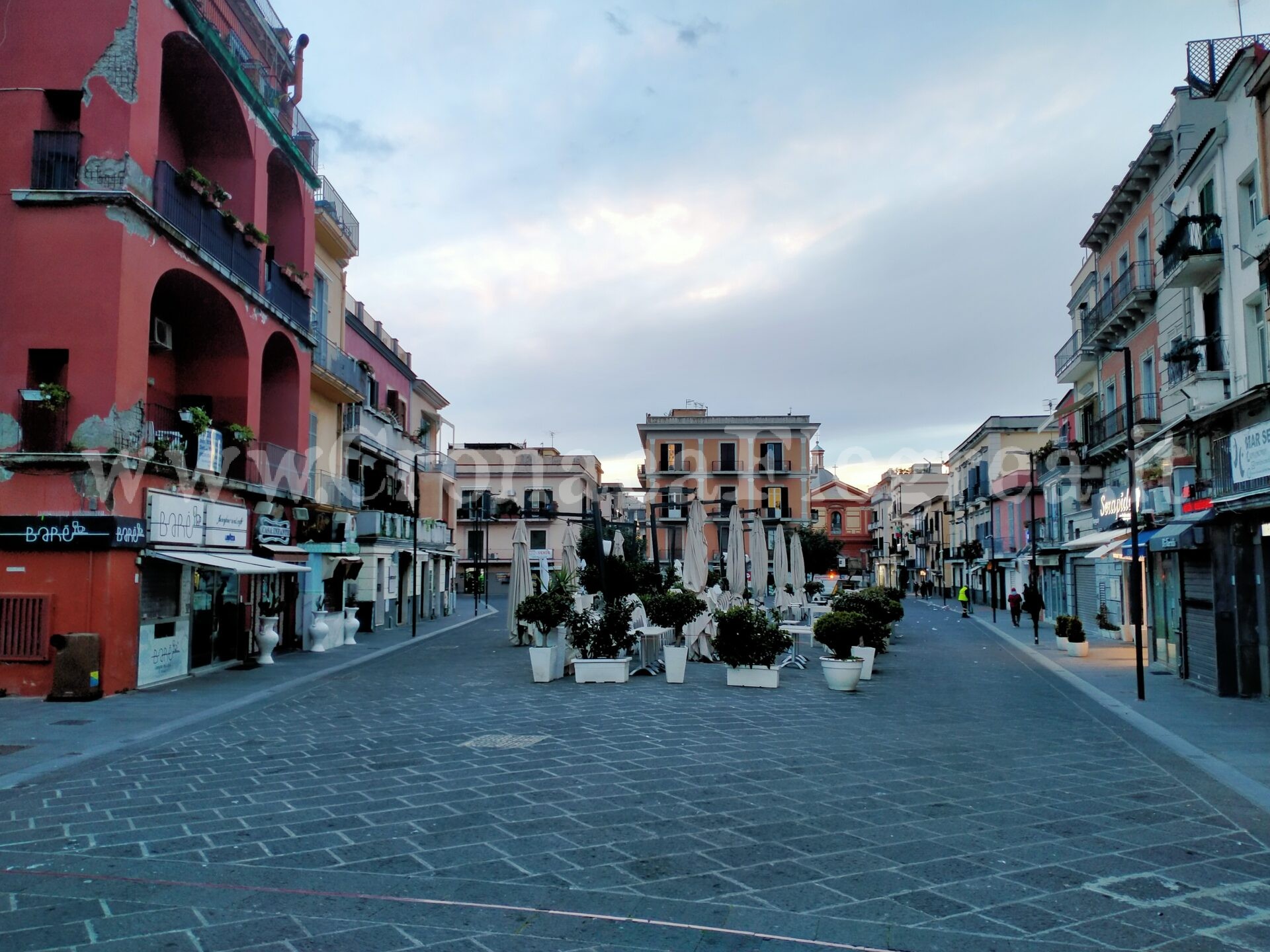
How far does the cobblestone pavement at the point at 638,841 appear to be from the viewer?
188 inches

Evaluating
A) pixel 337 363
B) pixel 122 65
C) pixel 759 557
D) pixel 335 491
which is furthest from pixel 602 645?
pixel 337 363

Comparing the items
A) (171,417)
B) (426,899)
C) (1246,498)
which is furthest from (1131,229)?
(426,899)

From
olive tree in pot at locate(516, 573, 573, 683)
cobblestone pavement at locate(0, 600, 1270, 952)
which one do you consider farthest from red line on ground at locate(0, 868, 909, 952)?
olive tree in pot at locate(516, 573, 573, 683)

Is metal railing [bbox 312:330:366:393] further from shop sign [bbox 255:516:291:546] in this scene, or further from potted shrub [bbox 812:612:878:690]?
potted shrub [bbox 812:612:878:690]

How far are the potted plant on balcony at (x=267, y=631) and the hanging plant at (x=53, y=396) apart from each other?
718 cm

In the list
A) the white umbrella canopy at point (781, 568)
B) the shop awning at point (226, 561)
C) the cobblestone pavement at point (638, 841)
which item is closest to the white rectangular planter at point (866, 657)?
the cobblestone pavement at point (638, 841)

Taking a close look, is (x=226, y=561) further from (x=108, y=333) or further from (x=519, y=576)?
(x=519, y=576)

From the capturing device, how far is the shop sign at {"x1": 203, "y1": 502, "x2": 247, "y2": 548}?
1686 centimetres

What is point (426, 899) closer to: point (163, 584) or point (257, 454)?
point (163, 584)

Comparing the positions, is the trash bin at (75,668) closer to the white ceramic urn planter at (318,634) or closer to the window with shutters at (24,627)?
the window with shutters at (24,627)

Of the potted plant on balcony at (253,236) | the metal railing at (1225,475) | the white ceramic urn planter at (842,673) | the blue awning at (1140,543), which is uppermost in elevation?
the potted plant on balcony at (253,236)

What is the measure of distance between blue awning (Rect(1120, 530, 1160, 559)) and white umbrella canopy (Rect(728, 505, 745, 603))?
801cm

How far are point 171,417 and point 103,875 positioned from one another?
13.6m

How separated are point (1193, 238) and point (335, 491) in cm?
2125
